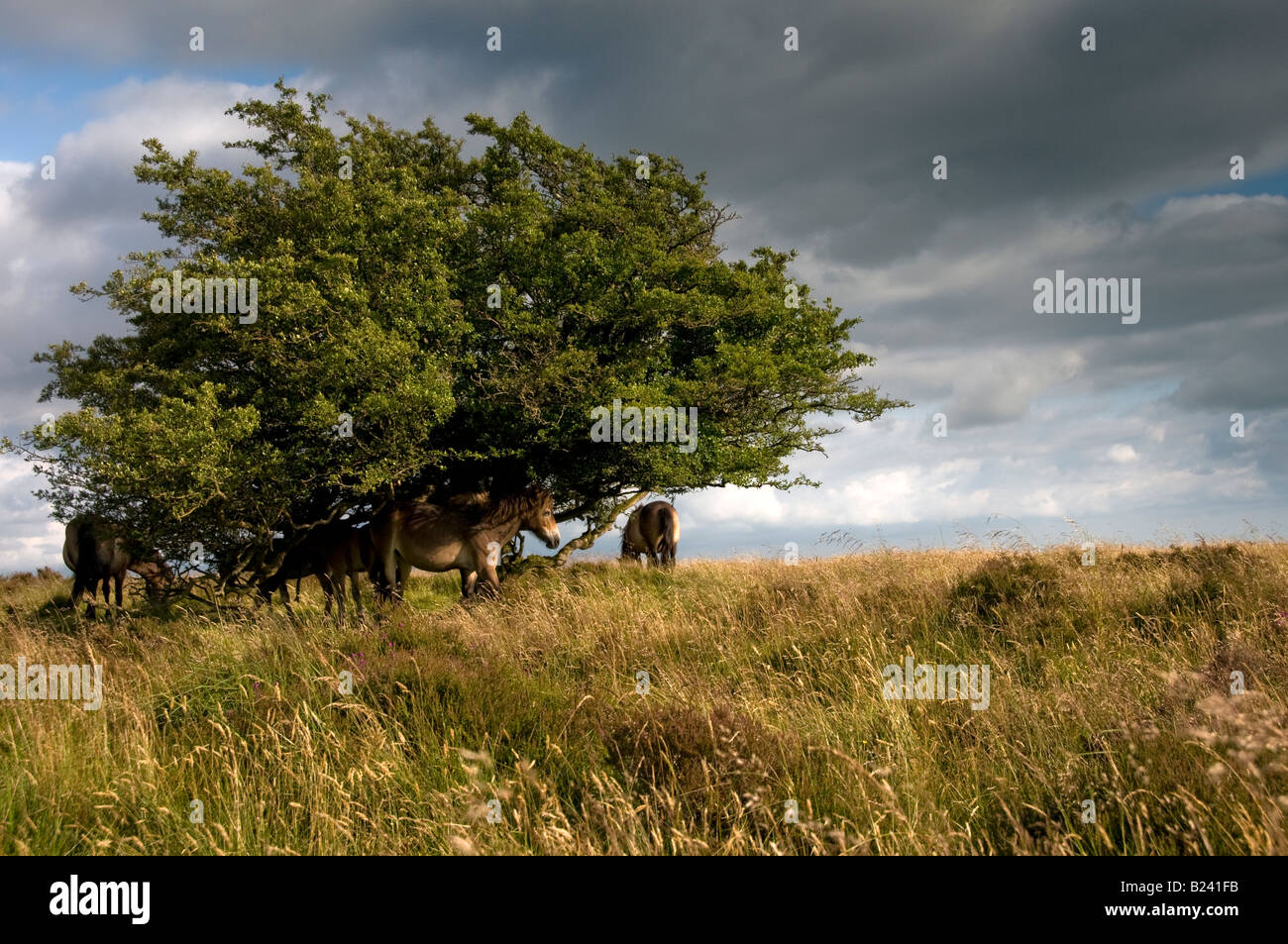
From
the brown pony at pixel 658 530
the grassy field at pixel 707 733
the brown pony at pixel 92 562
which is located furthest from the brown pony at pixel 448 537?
the brown pony at pixel 92 562

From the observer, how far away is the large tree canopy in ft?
41.7

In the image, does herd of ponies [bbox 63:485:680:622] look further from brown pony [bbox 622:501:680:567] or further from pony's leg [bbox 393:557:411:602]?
brown pony [bbox 622:501:680:567]

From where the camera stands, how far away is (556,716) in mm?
6871

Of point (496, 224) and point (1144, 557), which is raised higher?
point (496, 224)

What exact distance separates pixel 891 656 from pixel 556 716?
4.18 m

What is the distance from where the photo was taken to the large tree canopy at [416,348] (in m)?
12.7

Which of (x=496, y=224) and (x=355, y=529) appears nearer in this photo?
(x=496, y=224)

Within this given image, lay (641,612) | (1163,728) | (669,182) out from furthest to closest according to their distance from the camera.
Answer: (669,182) → (641,612) → (1163,728)

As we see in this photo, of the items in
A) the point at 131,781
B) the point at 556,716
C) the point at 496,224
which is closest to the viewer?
the point at 131,781

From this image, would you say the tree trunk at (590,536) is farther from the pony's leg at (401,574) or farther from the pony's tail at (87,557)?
the pony's tail at (87,557)

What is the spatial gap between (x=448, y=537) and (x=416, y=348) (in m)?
4.44

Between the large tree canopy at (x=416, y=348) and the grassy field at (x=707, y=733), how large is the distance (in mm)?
2984
